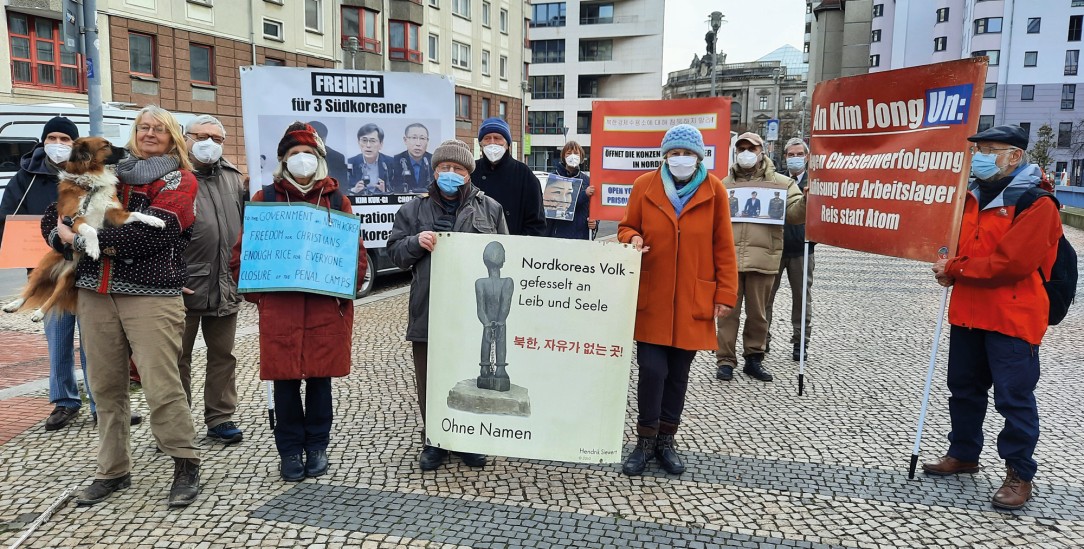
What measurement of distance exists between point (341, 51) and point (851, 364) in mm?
31548

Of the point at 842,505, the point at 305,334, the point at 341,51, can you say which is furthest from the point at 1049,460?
the point at 341,51

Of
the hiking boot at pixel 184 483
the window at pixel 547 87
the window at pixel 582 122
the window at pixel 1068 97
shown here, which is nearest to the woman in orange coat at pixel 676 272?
the hiking boot at pixel 184 483

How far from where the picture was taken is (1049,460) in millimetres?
4586

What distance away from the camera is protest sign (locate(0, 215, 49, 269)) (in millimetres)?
4594

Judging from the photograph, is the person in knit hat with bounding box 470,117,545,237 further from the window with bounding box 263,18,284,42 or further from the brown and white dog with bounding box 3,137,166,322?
the window with bounding box 263,18,284,42

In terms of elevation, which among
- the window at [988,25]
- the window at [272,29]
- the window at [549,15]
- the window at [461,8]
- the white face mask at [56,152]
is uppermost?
the window at [549,15]

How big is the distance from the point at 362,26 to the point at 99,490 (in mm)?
34809

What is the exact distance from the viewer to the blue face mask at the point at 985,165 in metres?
4.00

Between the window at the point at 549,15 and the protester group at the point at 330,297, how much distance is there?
68.7m

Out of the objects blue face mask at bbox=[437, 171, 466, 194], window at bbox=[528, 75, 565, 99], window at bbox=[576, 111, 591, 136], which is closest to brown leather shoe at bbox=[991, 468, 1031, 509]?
blue face mask at bbox=[437, 171, 466, 194]

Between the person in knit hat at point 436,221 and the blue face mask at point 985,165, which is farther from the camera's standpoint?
the person in knit hat at point 436,221

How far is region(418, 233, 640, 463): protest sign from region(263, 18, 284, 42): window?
28.5m

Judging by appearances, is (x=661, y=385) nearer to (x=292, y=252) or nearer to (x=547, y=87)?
(x=292, y=252)

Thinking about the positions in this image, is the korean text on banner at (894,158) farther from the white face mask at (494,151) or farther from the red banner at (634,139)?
the white face mask at (494,151)
